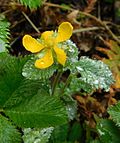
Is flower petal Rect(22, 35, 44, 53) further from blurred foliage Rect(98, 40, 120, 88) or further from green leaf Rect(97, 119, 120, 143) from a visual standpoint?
blurred foliage Rect(98, 40, 120, 88)

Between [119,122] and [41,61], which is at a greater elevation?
[41,61]

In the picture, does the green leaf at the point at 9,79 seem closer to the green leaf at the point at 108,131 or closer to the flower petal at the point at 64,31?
the flower petal at the point at 64,31

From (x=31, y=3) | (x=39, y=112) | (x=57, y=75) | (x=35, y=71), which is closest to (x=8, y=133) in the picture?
(x=39, y=112)

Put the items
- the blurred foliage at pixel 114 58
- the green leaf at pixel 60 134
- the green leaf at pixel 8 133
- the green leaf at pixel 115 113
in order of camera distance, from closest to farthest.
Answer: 1. the green leaf at pixel 8 133
2. the green leaf at pixel 115 113
3. the green leaf at pixel 60 134
4. the blurred foliage at pixel 114 58

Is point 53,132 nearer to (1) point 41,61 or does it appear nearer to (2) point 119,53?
(1) point 41,61

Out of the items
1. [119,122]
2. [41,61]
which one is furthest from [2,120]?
[119,122]

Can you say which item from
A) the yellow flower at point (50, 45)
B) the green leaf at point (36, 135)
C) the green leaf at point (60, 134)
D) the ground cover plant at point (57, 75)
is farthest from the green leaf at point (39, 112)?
the green leaf at point (60, 134)

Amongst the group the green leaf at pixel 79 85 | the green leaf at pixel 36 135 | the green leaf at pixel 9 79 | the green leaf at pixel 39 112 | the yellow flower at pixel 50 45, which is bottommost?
the green leaf at pixel 36 135
